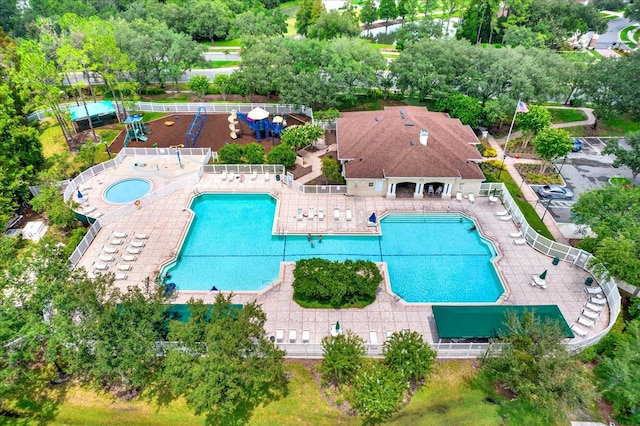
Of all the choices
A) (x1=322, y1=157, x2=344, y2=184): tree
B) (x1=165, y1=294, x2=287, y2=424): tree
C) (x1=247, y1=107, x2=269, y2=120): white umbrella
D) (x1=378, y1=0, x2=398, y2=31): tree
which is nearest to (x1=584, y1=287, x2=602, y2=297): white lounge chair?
(x1=322, y1=157, x2=344, y2=184): tree

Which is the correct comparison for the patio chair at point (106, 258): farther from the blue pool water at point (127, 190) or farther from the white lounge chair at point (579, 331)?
the white lounge chair at point (579, 331)

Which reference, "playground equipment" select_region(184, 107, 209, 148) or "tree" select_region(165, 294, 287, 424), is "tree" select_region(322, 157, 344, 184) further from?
"tree" select_region(165, 294, 287, 424)

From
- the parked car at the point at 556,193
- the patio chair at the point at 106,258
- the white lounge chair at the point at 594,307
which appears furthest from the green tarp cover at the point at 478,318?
the patio chair at the point at 106,258

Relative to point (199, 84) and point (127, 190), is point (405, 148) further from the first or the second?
point (199, 84)

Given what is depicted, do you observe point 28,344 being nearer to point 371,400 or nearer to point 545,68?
point 371,400

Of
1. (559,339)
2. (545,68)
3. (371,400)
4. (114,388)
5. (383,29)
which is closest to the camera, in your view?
(371,400)

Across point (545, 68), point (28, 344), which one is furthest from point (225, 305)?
point (545, 68)
